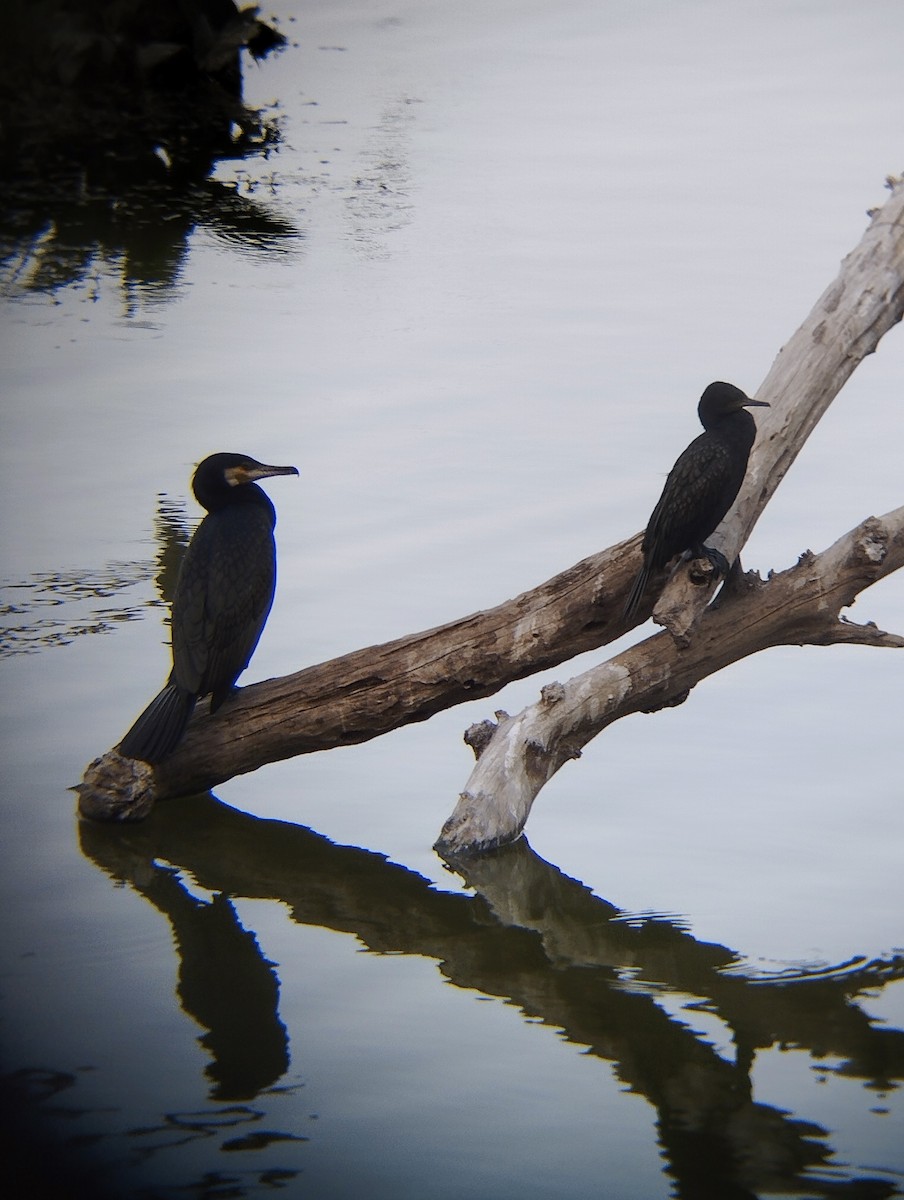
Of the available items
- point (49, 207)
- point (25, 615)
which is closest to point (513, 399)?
point (25, 615)

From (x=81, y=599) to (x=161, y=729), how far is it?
1.64 meters

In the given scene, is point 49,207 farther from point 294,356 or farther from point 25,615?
point 25,615

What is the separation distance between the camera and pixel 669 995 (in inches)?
120

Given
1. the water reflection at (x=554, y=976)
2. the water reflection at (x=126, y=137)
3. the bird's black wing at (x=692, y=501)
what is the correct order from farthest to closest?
the water reflection at (x=126, y=137) < the bird's black wing at (x=692, y=501) < the water reflection at (x=554, y=976)

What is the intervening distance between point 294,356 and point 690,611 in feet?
14.2

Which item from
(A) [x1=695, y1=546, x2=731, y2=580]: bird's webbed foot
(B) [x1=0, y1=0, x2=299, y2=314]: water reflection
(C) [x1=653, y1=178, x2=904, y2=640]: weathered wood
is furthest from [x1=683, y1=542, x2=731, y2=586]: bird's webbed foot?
(B) [x1=0, y1=0, x2=299, y2=314]: water reflection

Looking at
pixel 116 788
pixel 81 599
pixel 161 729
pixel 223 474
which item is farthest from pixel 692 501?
pixel 81 599

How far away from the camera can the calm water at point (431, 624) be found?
2.68 meters

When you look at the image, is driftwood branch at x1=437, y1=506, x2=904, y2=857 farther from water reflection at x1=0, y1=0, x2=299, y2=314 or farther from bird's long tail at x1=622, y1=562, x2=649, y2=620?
water reflection at x1=0, y1=0, x2=299, y2=314

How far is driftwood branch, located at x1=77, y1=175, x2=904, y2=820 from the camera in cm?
355

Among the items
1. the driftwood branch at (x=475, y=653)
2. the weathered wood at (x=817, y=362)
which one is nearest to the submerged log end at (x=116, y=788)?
the driftwood branch at (x=475, y=653)

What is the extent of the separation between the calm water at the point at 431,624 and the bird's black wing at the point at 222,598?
1.35 ft

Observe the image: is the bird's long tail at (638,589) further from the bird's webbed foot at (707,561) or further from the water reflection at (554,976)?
the water reflection at (554,976)

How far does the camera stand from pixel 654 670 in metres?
3.56
